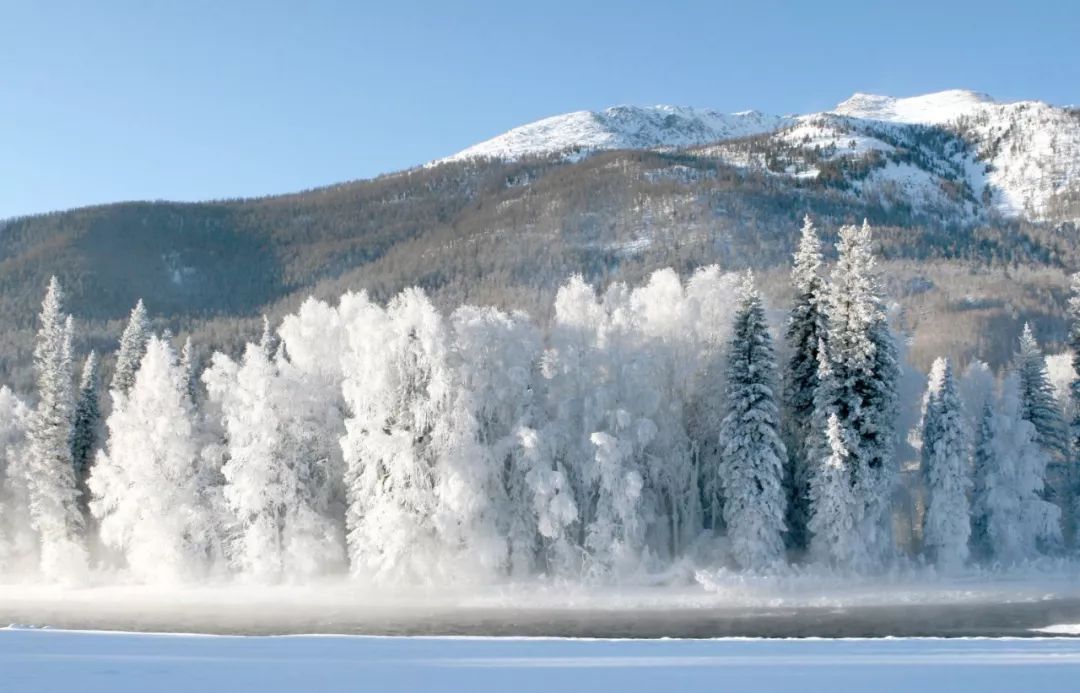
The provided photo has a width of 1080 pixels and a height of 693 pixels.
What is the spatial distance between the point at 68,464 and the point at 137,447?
25.7ft

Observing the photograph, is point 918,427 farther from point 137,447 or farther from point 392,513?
point 137,447

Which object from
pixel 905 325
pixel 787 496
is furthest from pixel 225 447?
pixel 905 325

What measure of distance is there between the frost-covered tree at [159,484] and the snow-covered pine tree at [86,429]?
4.83m

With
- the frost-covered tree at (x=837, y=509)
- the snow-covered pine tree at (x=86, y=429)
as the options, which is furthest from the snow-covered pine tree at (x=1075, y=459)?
the snow-covered pine tree at (x=86, y=429)

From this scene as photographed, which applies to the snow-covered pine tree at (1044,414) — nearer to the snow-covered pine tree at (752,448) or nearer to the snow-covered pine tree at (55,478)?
the snow-covered pine tree at (752,448)

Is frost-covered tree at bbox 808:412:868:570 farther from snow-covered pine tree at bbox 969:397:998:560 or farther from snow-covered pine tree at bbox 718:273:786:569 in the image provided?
snow-covered pine tree at bbox 969:397:998:560

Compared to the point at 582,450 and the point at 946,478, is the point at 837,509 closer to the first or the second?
the point at 946,478

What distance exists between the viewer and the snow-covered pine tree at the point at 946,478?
49.1 m

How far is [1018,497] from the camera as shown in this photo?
171 feet

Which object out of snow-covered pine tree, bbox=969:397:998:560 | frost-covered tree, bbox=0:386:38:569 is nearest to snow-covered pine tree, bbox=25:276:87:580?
frost-covered tree, bbox=0:386:38:569

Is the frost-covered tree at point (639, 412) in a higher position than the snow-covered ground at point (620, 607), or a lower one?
higher

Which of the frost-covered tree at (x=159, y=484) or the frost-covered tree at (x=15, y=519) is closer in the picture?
the frost-covered tree at (x=159, y=484)

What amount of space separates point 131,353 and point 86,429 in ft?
21.1

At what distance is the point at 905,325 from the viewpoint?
486 feet
